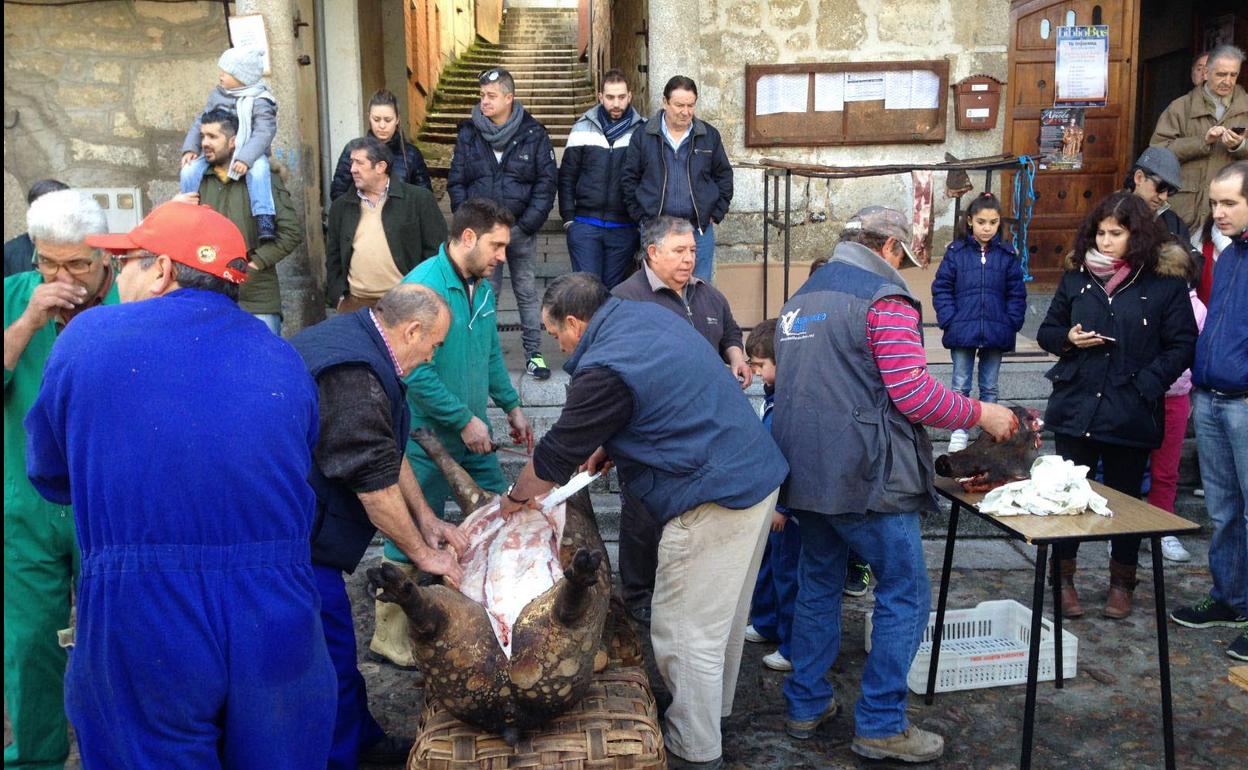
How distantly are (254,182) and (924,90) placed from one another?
17.1ft

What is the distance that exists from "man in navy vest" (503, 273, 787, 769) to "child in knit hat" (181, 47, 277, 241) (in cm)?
327

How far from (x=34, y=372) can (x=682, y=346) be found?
81.1 inches

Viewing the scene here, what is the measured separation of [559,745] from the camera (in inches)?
134

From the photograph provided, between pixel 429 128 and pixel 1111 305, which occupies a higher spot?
pixel 429 128

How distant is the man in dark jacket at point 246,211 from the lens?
652 cm

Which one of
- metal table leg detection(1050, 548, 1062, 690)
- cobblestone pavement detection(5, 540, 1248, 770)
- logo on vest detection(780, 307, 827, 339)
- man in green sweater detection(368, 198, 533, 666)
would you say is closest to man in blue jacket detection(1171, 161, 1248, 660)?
cobblestone pavement detection(5, 540, 1248, 770)

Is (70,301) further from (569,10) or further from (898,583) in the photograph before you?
(569,10)

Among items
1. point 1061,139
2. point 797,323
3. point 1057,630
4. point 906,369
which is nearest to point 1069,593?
point 1057,630

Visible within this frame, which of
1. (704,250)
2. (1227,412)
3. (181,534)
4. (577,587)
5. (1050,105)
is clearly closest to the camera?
(181,534)

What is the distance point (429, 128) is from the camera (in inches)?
627

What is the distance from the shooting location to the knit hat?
6984 millimetres

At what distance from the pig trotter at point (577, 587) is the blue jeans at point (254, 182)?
4.12 meters

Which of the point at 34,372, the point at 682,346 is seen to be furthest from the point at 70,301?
the point at 682,346

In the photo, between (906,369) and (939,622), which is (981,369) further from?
(906,369)
